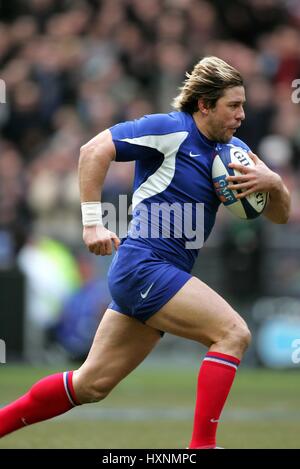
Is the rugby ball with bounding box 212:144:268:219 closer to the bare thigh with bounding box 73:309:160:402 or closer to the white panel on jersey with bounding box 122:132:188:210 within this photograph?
the white panel on jersey with bounding box 122:132:188:210

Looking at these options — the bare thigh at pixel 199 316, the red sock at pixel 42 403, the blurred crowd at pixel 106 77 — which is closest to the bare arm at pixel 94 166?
the bare thigh at pixel 199 316

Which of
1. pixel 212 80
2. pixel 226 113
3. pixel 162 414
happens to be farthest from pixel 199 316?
pixel 162 414

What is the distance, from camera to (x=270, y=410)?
10102 mm

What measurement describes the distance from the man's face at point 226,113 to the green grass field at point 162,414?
7.12 ft

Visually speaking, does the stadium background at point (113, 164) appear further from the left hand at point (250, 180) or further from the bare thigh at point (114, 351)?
the left hand at point (250, 180)

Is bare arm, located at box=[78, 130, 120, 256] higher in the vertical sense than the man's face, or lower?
lower

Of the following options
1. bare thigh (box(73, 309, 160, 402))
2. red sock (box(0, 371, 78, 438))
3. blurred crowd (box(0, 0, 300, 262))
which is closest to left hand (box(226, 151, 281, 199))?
bare thigh (box(73, 309, 160, 402))

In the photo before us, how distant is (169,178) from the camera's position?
21.2ft

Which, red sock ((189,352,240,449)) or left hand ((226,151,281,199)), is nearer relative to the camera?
red sock ((189,352,240,449))

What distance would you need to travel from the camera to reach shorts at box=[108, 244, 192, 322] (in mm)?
6277

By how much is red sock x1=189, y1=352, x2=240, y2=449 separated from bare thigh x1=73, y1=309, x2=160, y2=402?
47 centimetres

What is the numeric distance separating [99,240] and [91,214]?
0.19 m

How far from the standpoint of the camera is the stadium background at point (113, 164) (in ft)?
45.3

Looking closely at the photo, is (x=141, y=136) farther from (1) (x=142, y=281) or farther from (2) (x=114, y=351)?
(2) (x=114, y=351)
